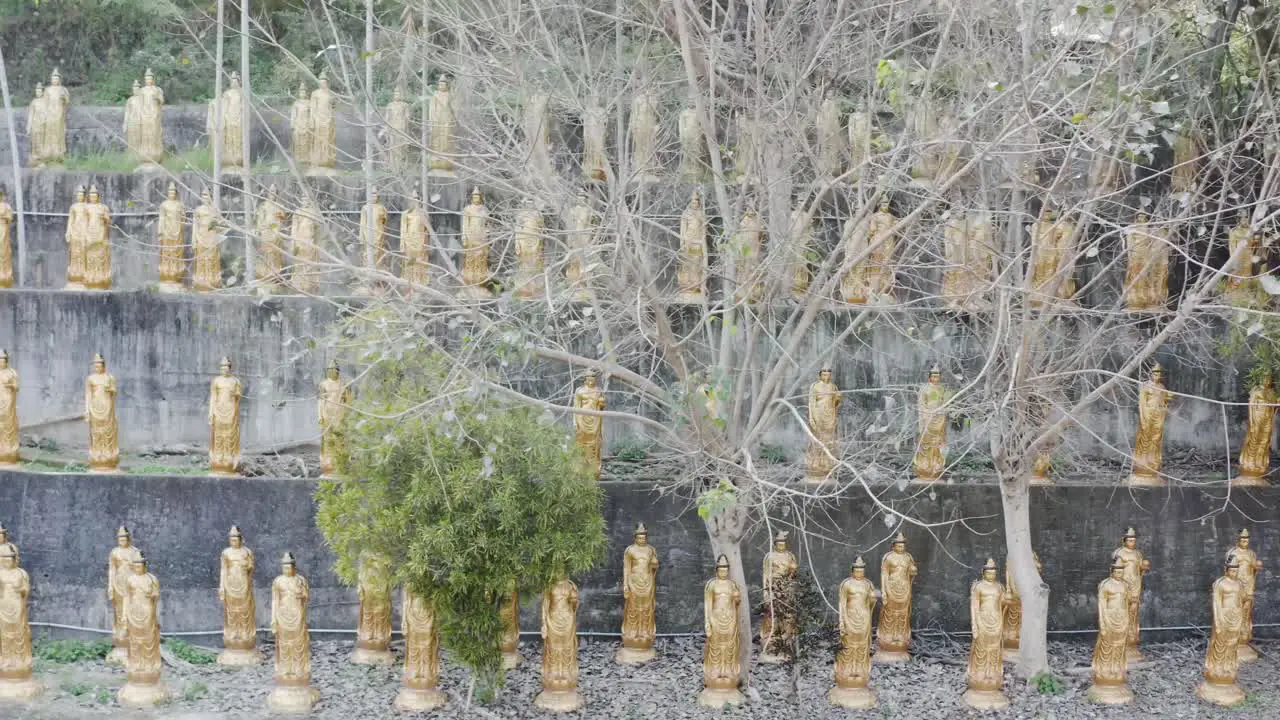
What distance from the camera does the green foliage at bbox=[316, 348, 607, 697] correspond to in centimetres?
872

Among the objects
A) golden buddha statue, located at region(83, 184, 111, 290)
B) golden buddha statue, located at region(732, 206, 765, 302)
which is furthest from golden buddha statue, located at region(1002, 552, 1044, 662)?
golden buddha statue, located at region(83, 184, 111, 290)

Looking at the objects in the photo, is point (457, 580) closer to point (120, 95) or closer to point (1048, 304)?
point (1048, 304)

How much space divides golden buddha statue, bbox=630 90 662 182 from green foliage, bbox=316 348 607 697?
69.3 inches

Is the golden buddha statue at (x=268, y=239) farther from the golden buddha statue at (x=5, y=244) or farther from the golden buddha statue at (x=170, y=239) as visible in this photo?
the golden buddha statue at (x=5, y=244)

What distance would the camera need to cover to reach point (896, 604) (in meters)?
10.3

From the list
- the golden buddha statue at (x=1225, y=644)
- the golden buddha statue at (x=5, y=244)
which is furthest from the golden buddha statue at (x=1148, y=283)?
the golden buddha statue at (x=5, y=244)

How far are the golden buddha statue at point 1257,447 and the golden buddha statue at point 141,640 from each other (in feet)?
25.7

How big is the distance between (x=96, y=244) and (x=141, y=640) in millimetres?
3919

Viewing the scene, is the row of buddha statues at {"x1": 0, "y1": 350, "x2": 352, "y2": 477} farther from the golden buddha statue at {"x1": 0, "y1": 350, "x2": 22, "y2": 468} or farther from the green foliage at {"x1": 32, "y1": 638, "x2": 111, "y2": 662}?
the green foliage at {"x1": 32, "y1": 638, "x2": 111, "y2": 662}

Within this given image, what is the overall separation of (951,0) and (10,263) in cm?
796

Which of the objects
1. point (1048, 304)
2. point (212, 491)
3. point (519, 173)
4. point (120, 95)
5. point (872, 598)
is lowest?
point (872, 598)

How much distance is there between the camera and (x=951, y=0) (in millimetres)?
8727

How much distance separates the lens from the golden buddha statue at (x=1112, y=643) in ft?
31.8

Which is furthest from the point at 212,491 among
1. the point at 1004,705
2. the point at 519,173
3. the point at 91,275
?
the point at 1004,705
